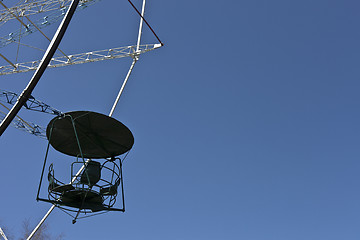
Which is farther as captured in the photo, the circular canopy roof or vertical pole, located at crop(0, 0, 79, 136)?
the circular canopy roof

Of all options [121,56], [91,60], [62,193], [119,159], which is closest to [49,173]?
[62,193]

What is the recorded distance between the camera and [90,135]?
12.1 m

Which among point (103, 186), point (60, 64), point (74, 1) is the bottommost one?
point (103, 186)

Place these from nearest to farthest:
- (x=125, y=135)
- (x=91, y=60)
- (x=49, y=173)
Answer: (x=49, y=173), (x=125, y=135), (x=91, y=60)

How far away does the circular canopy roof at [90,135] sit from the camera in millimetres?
11180

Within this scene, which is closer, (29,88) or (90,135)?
(29,88)

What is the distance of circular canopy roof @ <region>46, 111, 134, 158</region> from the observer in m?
11.2

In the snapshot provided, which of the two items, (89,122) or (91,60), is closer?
(89,122)

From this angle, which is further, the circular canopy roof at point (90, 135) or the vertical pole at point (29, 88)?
the circular canopy roof at point (90, 135)

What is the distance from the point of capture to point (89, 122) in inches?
448

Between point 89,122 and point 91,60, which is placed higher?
point 91,60

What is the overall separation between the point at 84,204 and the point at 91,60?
2241cm

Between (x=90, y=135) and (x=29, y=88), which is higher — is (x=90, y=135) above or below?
above

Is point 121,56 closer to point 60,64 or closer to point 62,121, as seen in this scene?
point 60,64
